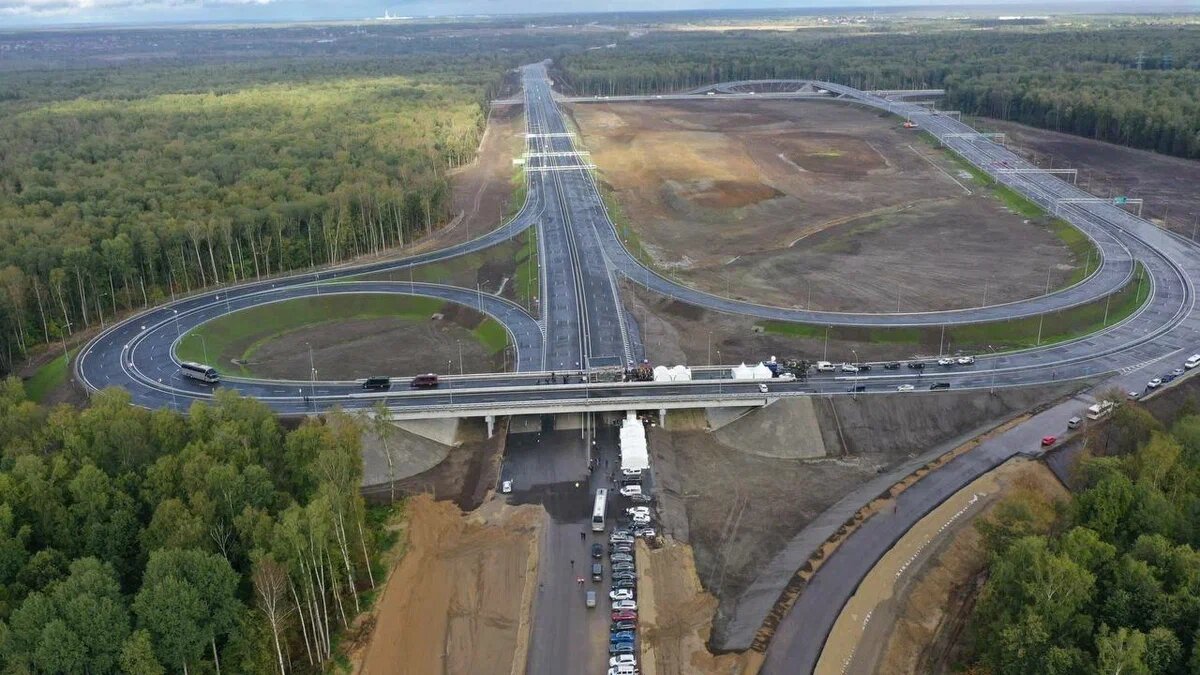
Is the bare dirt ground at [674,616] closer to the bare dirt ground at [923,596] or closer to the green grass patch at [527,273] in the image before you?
the bare dirt ground at [923,596]

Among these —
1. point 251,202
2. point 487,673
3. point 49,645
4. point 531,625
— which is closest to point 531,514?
point 531,625

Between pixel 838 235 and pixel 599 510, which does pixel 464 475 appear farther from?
pixel 838 235

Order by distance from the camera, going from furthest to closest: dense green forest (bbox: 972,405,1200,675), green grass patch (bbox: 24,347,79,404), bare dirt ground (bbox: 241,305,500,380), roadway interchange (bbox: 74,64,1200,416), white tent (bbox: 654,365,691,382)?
1. bare dirt ground (bbox: 241,305,500,380)
2. green grass patch (bbox: 24,347,79,404)
3. white tent (bbox: 654,365,691,382)
4. roadway interchange (bbox: 74,64,1200,416)
5. dense green forest (bbox: 972,405,1200,675)

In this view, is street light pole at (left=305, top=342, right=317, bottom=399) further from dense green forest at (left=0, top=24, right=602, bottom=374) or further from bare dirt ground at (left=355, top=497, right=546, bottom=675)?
dense green forest at (left=0, top=24, right=602, bottom=374)

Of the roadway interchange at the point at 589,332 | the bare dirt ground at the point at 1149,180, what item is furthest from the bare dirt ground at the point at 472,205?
the bare dirt ground at the point at 1149,180

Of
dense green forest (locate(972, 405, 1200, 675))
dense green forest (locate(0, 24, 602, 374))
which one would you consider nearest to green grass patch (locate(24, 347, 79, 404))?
dense green forest (locate(0, 24, 602, 374))

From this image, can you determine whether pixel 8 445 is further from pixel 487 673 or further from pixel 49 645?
pixel 487 673
